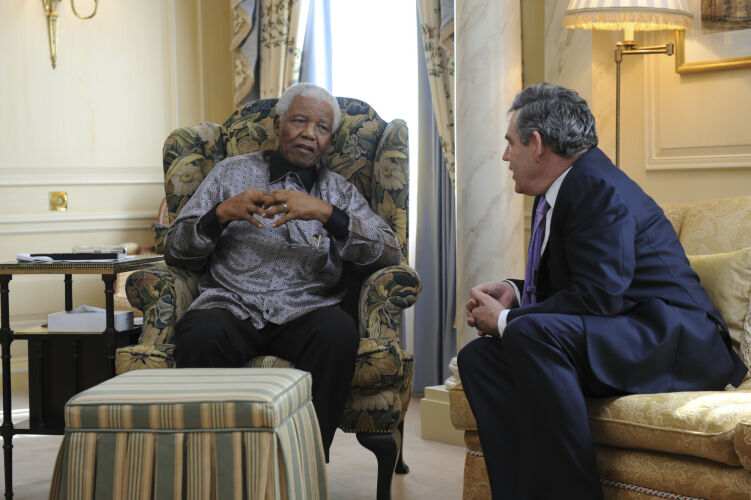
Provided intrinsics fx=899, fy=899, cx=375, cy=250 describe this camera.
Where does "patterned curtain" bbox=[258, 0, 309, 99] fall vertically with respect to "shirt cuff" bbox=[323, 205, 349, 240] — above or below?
above

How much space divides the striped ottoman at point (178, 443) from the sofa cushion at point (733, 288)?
1.13 meters

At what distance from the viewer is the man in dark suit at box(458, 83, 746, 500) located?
194cm

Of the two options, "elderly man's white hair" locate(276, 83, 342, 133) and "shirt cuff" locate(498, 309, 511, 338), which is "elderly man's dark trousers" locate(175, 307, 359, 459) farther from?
"elderly man's white hair" locate(276, 83, 342, 133)

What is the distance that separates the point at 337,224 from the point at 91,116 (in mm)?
2581

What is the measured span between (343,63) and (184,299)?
2132mm

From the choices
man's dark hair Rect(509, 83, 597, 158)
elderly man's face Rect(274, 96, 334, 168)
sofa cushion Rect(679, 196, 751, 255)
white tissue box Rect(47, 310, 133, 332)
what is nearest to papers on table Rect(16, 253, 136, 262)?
white tissue box Rect(47, 310, 133, 332)

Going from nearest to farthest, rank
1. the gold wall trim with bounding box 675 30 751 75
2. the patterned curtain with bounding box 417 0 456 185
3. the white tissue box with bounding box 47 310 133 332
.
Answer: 1. the white tissue box with bounding box 47 310 133 332
2. the gold wall trim with bounding box 675 30 751 75
3. the patterned curtain with bounding box 417 0 456 185

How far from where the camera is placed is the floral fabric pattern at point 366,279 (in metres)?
2.50

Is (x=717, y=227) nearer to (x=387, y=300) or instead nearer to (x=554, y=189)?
(x=554, y=189)

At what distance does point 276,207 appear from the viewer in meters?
2.60

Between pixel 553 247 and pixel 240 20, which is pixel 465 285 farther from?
pixel 240 20

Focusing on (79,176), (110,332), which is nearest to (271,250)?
(110,332)

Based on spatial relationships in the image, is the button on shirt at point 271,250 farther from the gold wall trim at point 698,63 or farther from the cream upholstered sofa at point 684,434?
the gold wall trim at point 698,63

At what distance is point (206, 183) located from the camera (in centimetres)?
287
